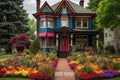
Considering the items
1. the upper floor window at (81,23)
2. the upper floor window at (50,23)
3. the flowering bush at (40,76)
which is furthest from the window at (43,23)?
the flowering bush at (40,76)

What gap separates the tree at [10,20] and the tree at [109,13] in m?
16.2

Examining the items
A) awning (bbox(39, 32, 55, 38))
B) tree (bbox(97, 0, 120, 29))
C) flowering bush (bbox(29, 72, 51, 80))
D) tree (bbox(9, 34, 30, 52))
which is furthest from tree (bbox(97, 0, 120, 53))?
flowering bush (bbox(29, 72, 51, 80))

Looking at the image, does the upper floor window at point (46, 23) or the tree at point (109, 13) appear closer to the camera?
the tree at point (109, 13)

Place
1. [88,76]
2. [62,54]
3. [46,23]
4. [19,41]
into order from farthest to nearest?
[46,23], [62,54], [19,41], [88,76]

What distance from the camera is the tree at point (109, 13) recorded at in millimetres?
35350

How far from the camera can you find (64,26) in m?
46.5

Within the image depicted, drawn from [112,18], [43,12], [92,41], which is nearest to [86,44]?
[92,41]

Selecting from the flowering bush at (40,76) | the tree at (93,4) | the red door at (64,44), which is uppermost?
the tree at (93,4)

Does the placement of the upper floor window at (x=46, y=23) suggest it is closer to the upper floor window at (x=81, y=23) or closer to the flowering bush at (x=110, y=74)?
the upper floor window at (x=81, y=23)

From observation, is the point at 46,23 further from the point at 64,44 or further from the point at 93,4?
the point at 93,4

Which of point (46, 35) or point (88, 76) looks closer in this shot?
point (88, 76)

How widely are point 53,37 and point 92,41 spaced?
6.20 metres

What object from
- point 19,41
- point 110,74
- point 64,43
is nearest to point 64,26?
point 64,43

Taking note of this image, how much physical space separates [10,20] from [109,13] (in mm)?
19542
